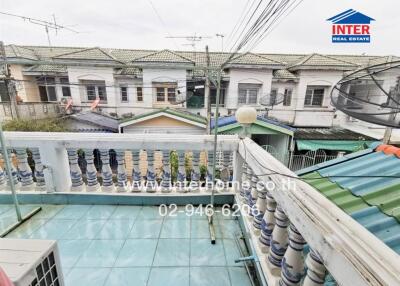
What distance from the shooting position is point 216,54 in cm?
1209

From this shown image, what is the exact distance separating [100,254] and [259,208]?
4.66 feet

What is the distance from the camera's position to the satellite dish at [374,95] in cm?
94

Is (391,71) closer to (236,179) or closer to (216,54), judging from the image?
(236,179)

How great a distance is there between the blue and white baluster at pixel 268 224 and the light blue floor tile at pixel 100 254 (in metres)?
1.24

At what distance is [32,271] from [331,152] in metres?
11.9

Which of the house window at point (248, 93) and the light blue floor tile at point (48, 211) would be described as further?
the house window at point (248, 93)

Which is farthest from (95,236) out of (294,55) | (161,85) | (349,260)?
(294,55)

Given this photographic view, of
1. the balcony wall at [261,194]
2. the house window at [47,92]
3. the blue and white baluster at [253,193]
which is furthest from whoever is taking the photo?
the house window at [47,92]

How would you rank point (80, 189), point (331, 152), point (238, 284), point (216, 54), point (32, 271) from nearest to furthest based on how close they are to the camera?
point (32, 271)
point (238, 284)
point (80, 189)
point (331, 152)
point (216, 54)

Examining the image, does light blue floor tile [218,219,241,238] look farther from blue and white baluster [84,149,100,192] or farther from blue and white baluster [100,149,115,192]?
blue and white baluster [84,149,100,192]

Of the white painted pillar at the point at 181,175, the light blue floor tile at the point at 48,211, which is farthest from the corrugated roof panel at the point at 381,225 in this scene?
the light blue floor tile at the point at 48,211

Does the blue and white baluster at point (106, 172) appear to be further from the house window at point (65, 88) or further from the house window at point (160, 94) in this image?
the house window at point (65, 88)

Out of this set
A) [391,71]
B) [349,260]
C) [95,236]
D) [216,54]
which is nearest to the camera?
[349,260]

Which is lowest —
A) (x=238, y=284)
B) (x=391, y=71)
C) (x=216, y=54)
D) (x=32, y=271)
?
(x=238, y=284)
